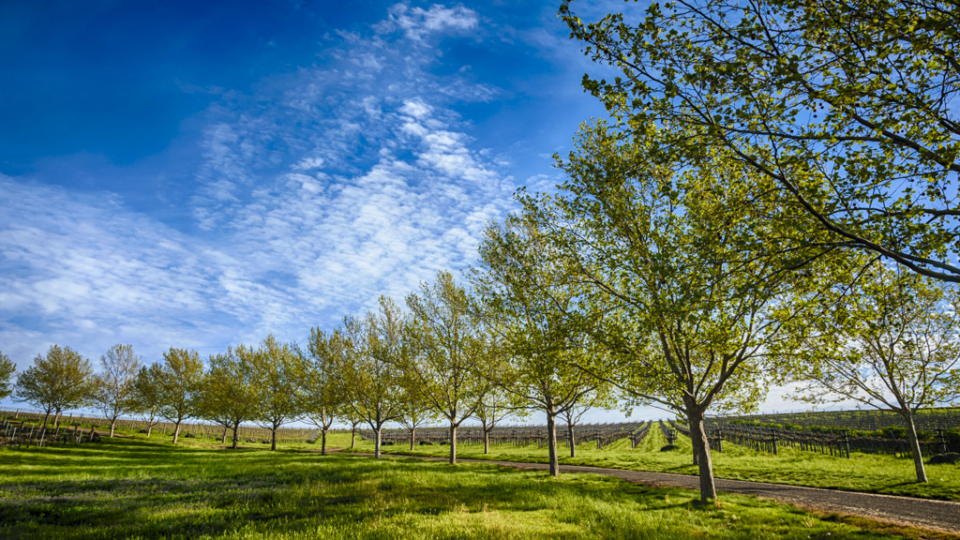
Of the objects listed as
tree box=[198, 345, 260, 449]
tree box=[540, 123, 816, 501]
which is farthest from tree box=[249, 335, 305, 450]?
tree box=[540, 123, 816, 501]

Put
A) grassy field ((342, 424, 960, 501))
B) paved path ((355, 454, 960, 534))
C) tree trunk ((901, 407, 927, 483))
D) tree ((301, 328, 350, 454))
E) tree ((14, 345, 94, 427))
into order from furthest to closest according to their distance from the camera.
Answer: tree ((14, 345, 94, 427))
tree ((301, 328, 350, 454))
tree trunk ((901, 407, 927, 483))
grassy field ((342, 424, 960, 501))
paved path ((355, 454, 960, 534))

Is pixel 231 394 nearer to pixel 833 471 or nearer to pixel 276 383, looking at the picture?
pixel 276 383

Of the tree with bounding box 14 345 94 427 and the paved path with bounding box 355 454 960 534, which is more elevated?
the tree with bounding box 14 345 94 427

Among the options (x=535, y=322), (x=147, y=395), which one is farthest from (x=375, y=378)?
(x=147, y=395)

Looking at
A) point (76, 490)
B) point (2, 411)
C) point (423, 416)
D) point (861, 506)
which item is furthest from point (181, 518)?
point (2, 411)

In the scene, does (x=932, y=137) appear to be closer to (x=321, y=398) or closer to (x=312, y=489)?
(x=312, y=489)

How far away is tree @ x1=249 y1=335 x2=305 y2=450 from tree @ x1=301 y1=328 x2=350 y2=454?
6.25 feet

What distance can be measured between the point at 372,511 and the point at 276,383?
1757 inches

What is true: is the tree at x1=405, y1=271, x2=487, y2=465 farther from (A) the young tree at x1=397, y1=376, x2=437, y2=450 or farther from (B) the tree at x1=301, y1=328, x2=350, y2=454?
(B) the tree at x1=301, y1=328, x2=350, y2=454

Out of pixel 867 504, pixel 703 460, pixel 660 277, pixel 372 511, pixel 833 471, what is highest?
pixel 660 277

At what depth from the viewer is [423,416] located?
3584 centimetres

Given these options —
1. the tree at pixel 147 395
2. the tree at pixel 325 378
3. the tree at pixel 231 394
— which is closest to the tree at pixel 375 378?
the tree at pixel 325 378

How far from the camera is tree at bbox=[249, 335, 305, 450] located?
4725 centimetres

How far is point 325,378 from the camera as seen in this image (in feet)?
141
